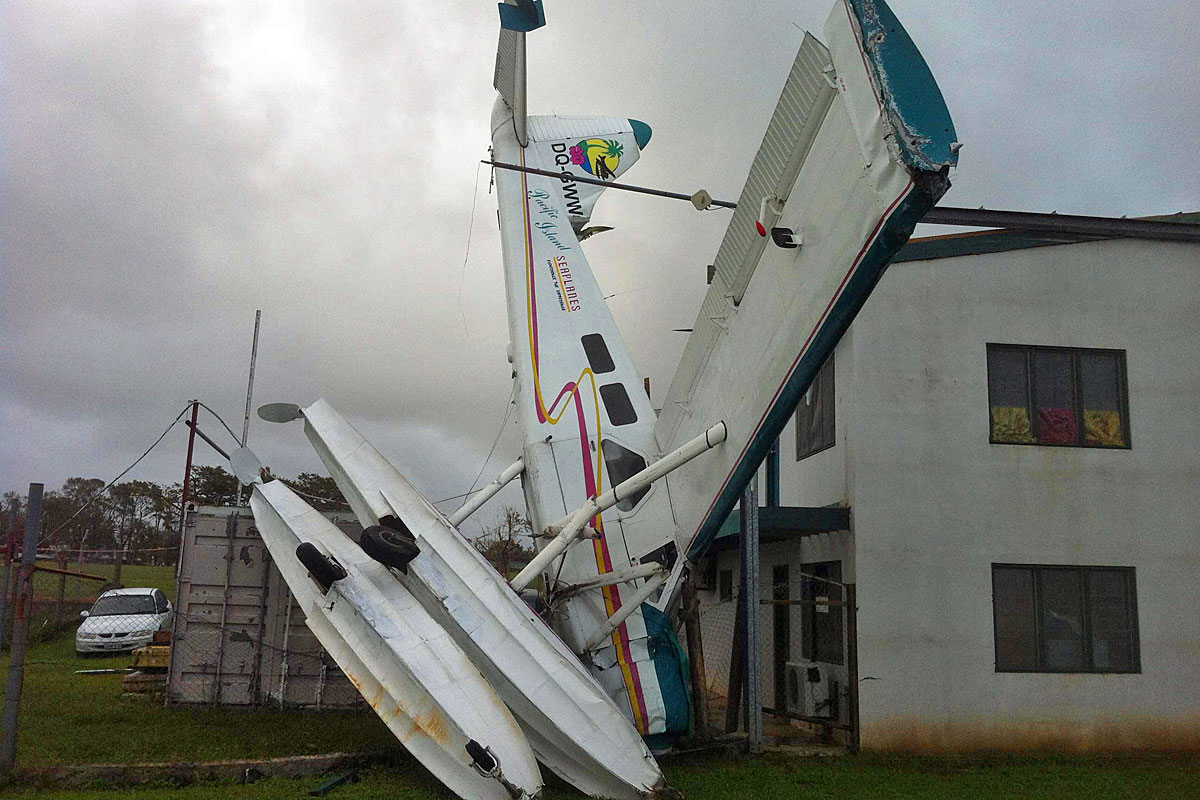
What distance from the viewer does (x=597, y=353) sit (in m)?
11.1

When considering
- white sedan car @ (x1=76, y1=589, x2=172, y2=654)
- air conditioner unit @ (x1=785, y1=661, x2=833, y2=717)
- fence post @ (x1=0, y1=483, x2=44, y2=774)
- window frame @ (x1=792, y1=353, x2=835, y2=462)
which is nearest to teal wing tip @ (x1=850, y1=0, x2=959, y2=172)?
→ window frame @ (x1=792, y1=353, x2=835, y2=462)

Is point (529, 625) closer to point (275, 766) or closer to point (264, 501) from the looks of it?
point (275, 766)

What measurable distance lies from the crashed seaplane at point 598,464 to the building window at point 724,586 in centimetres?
591

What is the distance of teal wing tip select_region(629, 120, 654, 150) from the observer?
12922 mm

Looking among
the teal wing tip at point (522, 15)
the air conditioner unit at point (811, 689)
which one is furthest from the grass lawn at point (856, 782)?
the teal wing tip at point (522, 15)

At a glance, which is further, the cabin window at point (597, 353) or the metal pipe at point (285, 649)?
the metal pipe at point (285, 649)

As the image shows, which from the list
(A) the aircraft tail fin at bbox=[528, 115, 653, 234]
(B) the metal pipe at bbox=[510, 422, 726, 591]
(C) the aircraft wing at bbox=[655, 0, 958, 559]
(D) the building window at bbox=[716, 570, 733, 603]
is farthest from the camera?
(D) the building window at bbox=[716, 570, 733, 603]

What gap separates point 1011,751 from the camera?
10734 mm

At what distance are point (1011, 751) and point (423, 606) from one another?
701cm

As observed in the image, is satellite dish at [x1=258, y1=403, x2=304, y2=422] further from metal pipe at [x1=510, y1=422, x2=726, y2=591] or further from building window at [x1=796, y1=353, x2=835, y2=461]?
building window at [x1=796, y1=353, x2=835, y2=461]

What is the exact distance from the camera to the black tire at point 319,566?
8.02 metres

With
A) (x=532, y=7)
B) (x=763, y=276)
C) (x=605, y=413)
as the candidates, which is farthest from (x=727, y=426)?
(x=532, y=7)

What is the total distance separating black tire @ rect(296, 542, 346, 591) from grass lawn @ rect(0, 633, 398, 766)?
6.78 feet

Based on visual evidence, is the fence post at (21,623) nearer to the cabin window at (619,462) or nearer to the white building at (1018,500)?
the cabin window at (619,462)
